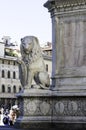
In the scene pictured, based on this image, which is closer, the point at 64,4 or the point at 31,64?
the point at 64,4

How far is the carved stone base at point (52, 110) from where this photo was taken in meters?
15.4

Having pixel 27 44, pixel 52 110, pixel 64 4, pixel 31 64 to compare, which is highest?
pixel 64 4

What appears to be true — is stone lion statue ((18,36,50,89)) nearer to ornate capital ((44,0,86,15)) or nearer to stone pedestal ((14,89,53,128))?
stone pedestal ((14,89,53,128))

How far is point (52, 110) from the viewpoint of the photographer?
51.9ft

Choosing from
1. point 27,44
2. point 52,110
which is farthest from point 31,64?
point 52,110

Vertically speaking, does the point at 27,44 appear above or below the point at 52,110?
above

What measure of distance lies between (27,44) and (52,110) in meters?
2.02

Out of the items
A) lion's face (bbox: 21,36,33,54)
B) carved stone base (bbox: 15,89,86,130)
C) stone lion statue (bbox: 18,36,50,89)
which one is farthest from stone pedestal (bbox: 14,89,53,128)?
lion's face (bbox: 21,36,33,54)

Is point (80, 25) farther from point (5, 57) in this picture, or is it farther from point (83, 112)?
point (5, 57)

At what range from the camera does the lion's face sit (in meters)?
16.2

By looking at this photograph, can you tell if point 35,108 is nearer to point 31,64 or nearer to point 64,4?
point 31,64

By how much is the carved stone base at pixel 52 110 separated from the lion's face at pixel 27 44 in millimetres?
1167

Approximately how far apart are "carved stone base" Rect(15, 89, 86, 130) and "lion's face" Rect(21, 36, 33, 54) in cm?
117

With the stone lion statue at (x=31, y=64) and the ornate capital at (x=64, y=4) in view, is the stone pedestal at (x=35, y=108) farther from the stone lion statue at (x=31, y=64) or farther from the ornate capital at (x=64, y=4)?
the ornate capital at (x=64, y=4)
